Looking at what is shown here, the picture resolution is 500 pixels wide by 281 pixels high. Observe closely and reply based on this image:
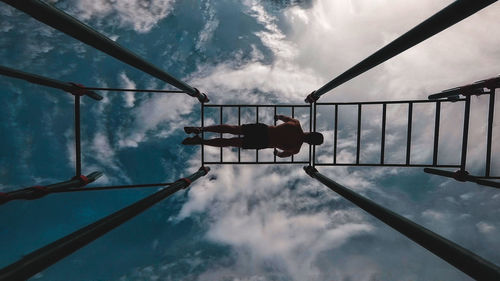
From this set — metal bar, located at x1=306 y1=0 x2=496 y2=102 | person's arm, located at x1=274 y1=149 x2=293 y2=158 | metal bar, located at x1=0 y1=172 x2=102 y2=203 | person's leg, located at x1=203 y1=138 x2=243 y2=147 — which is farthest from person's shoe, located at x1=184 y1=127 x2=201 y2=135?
metal bar, located at x1=306 y1=0 x2=496 y2=102

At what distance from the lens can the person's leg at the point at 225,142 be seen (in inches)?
200

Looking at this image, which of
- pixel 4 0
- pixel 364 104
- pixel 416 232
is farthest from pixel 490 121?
pixel 4 0

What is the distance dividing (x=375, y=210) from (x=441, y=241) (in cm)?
80

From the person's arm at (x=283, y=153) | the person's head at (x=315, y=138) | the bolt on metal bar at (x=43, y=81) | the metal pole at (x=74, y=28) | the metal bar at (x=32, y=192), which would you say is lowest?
the metal bar at (x=32, y=192)

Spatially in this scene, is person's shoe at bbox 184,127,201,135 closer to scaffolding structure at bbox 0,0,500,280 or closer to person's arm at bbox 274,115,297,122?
scaffolding structure at bbox 0,0,500,280

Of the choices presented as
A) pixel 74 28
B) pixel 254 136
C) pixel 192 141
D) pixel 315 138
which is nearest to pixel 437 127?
pixel 315 138

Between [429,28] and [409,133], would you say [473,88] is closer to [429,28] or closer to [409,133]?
[409,133]

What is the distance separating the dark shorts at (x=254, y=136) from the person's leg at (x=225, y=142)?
173 millimetres

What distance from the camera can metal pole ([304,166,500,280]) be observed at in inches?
56.4

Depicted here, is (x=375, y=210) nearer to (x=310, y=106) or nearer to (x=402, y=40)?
(x=402, y=40)

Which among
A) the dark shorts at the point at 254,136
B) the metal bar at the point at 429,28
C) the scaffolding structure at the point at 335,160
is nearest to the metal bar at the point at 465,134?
the scaffolding structure at the point at 335,160

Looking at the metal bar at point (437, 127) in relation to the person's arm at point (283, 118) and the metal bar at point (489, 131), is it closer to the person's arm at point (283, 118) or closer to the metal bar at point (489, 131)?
the metal bar at point (489, 131)

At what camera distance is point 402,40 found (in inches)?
95.7

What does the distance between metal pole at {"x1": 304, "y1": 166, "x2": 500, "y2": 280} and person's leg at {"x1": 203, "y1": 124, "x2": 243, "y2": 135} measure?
9.84ft
